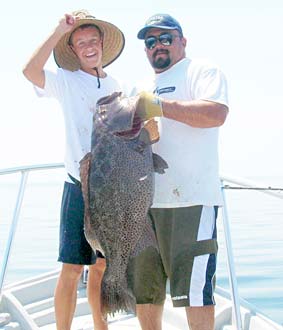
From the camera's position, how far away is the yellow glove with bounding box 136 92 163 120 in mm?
3357

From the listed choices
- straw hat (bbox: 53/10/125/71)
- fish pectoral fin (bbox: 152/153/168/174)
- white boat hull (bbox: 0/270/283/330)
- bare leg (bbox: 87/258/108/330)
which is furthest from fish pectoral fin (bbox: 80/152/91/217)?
white boat hull (bbox: 0/270/283/330)

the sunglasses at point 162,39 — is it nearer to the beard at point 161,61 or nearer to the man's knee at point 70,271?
the beard at point 161,61

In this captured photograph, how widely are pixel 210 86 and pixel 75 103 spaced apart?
39.0 inches

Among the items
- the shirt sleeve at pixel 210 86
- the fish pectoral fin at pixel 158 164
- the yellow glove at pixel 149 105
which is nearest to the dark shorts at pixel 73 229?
the fish pectoral fin at pixel 158 164

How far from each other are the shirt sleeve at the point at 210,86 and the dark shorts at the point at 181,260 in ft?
2.17

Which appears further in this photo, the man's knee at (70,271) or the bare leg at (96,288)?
the bare leg at (96,288)

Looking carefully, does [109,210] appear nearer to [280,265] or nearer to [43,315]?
[43,315]

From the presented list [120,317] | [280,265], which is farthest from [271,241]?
[120,317]

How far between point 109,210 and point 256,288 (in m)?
5.87

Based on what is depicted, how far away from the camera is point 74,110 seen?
399 cm

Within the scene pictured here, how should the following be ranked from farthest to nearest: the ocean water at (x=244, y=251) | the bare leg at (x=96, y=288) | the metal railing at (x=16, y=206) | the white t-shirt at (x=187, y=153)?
the ocean water at (x=244, y=251) → the metal railing at (x=16, y=206) → the bare leg at (x=96, y=288) → the white t-shirt at (x=187, y=153)

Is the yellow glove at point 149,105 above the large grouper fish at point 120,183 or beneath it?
above

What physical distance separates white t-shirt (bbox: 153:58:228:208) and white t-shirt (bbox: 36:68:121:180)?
0.53 meters

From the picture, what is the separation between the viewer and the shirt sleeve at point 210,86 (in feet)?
11.3
